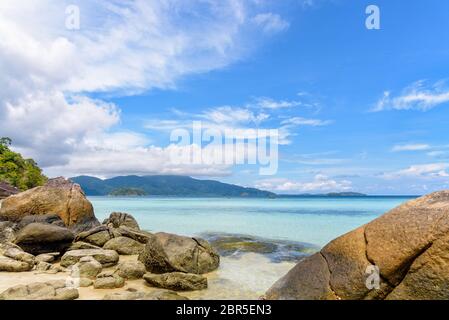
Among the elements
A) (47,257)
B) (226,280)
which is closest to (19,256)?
(47,257)

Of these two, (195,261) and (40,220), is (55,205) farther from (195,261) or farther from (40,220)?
(195,261)

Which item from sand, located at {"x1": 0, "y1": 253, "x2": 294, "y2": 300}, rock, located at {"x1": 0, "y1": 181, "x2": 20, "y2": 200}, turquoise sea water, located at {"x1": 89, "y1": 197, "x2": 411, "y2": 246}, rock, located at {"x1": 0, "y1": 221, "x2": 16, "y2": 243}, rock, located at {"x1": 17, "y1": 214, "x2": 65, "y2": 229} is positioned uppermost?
rock, located at {"x1": 0, "y1": 181, "x2": 20, "y2": 200}

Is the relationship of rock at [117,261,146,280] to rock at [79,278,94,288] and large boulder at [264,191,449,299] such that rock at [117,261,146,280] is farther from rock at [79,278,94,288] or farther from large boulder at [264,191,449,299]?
large boulder at [264,191,449,299]

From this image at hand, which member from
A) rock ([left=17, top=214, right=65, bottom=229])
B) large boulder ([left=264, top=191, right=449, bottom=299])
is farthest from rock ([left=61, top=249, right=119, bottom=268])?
large boulder ([left=264, top=191, right=449, bottom=299])

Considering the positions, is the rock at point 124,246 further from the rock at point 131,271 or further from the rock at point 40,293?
the rock at point 40,293

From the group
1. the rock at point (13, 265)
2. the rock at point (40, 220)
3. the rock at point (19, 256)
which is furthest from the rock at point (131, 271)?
the rock at point (40, 220)

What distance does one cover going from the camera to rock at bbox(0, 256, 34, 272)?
1066 centimetres

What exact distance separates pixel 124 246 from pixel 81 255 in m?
2.95

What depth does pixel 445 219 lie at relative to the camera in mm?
6391

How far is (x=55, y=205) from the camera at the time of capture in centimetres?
1778

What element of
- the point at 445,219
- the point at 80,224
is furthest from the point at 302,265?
the point at 80,224

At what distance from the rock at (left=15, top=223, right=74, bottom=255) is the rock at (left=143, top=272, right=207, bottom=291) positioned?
5.93 metres
